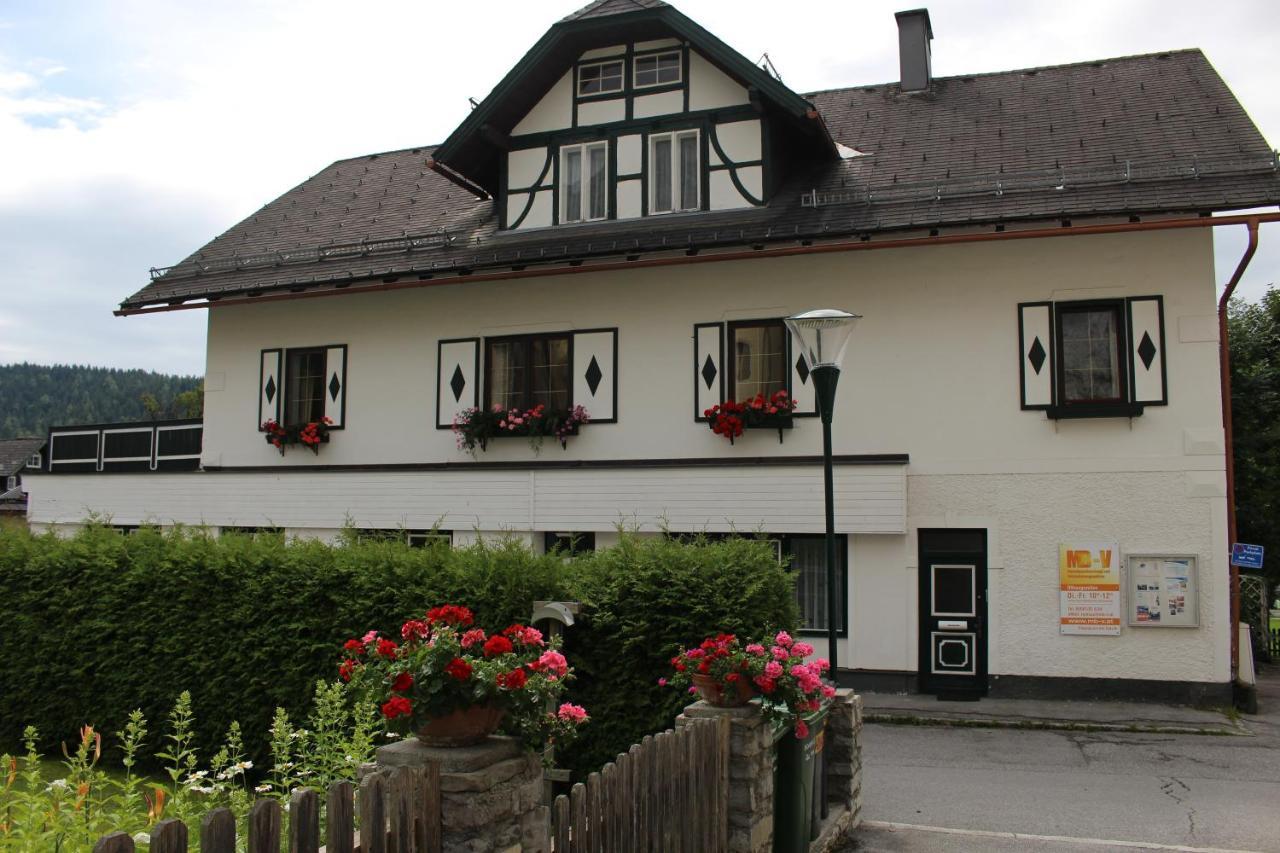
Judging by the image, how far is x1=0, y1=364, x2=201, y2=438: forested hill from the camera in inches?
5925

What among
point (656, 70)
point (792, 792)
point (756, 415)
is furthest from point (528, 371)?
point (792, 792)

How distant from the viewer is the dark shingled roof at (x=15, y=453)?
73375 mm

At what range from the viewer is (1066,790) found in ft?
32.6

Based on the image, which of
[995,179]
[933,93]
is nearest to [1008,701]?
[995,179]

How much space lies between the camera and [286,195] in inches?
879

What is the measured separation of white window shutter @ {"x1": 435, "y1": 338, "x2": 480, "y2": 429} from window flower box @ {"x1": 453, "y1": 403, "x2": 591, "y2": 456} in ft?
0.97

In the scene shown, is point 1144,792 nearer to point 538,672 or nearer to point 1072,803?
point 1072,803

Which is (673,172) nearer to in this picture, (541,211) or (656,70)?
(656,70)

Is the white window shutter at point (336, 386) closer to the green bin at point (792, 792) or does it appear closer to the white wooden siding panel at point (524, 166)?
the white wooden siding panel at point (524, 166)

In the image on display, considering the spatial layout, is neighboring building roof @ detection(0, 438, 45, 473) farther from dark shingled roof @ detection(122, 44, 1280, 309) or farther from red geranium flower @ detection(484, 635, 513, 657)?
red geranium flower @ detection(484, 635, 513, 657)

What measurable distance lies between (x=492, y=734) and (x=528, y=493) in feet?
37.1

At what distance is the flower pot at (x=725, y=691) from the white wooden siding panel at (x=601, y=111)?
40.1 feet

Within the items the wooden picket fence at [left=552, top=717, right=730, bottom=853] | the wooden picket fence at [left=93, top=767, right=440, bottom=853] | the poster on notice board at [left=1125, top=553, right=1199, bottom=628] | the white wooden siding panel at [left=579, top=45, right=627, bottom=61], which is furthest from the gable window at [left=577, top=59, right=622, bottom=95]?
the wooden picket fence at [left=93, top=767, right=440, bottom=853]

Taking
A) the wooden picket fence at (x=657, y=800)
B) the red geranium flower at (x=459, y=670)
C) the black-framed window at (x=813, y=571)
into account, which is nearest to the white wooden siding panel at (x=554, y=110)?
the black-framed window at (x=813, y=571)
